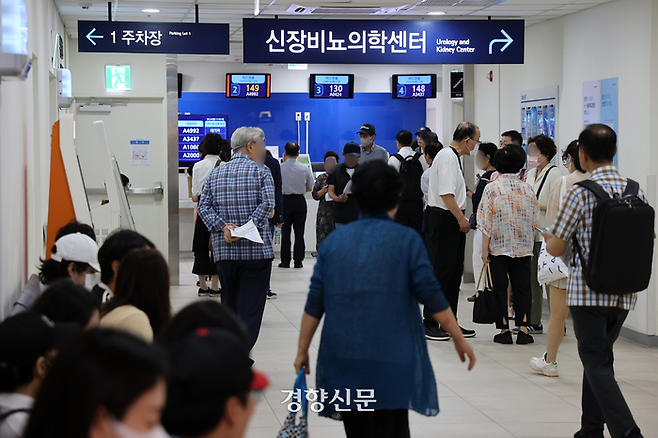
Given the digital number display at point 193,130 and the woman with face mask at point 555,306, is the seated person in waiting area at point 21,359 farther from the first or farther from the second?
the digital number display at point 193,130

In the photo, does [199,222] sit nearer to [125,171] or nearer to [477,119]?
[125,171]

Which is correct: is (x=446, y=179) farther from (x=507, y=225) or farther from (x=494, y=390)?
(x=494, y=390)

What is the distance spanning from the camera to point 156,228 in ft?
30.5

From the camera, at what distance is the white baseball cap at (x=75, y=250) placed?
343 cm

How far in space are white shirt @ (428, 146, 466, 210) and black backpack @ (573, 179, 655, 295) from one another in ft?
8.24

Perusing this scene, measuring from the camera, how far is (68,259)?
11.2ft

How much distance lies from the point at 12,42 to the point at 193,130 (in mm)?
12060

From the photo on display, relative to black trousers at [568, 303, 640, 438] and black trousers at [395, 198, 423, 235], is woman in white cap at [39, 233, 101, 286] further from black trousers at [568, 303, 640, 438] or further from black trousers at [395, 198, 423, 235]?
black trousers at [395, 198, 423, 235]

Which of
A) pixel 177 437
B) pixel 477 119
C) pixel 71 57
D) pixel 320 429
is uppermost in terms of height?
pixel 71 57

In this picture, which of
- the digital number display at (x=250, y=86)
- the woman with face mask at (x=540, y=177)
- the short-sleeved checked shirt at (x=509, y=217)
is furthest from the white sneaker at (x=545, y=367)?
the digital number display at (x=250, y=86)

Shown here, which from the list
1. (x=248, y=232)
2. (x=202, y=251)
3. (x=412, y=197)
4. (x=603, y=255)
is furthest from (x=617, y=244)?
(x=202, y=251)

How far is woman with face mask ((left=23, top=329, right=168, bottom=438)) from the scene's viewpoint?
1038 millimetres

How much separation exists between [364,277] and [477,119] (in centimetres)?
711

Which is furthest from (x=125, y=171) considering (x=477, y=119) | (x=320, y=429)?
(x=320, y=429)
